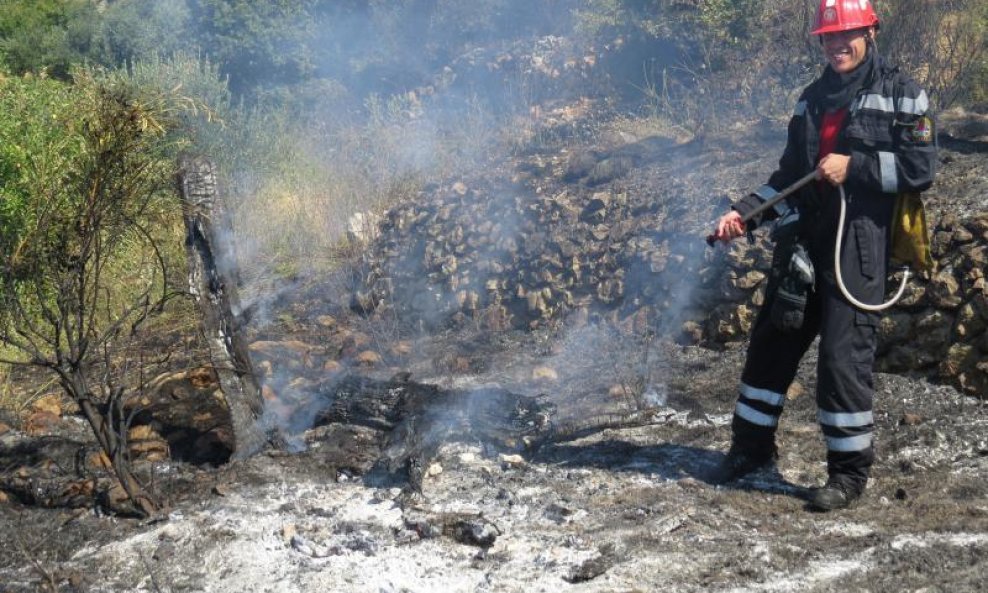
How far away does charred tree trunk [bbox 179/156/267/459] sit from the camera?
470 cm

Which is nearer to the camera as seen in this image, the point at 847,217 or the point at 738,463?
the point at 847,217

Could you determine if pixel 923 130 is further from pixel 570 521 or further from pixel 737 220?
pixel 570 521

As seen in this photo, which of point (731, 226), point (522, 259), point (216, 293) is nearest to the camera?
A: point (731, 226)

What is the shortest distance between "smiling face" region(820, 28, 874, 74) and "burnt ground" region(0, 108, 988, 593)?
1.89m

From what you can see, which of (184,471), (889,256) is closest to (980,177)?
(889,256)

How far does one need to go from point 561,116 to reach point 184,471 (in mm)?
9770

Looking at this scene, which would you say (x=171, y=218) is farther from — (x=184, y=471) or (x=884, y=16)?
(x=884, y=16)

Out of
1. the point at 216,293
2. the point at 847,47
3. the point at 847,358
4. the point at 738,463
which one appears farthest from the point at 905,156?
the point at 216,293

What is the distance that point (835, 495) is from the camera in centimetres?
373

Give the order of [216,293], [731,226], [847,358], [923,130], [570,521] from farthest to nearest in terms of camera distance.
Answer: [216,293] < [731,226] < [570,521] < [847,358] < [923,130]

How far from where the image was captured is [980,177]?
5977 millimetres

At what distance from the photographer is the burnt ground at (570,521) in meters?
3.35

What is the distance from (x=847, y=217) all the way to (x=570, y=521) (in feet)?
5.81

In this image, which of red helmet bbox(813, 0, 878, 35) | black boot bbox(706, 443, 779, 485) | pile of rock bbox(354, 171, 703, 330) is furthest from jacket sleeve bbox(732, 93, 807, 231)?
pile of rock bbox(354, 171, 703, 330)
